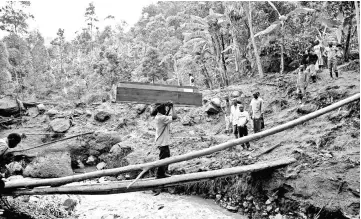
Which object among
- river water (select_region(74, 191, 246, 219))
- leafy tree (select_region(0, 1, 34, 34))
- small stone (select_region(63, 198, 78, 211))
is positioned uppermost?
leafy tree (select_region(0, 1, 34, 34))

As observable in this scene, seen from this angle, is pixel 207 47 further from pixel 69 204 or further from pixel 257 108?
pixel 69 204

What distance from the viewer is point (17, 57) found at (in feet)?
73.5

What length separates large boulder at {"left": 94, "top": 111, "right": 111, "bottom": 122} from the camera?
1523 centimetres

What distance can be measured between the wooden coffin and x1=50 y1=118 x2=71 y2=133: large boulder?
9835 millimetres

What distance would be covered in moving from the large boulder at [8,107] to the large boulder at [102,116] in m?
4.07

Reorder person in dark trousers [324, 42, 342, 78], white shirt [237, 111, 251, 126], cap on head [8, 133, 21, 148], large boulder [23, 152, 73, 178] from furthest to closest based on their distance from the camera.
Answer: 1. person in dark trousers [324, 42, 342, 78]
2. large boulder [23, 152, 73, 178]
3. white shirt [237, 111, 251, 126]
4. cap on head [8, 133, 21, 148]

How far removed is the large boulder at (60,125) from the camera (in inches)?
534

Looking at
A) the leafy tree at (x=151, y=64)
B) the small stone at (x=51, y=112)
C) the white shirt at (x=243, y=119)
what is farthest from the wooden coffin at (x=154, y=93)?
the leafy tree at (x=151, y=64)

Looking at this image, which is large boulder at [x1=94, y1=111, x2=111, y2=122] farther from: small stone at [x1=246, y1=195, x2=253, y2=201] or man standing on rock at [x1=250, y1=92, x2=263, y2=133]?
small stone at [x1=246, y1=195, x2=253, y2=201]

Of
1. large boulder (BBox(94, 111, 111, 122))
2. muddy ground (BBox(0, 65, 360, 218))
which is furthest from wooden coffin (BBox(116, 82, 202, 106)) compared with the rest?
large boulder (BBox(94, 111, 111, 122))

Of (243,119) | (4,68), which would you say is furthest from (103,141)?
(4,68)

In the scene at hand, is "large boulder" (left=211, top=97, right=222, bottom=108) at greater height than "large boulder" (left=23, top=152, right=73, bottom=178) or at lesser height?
greater

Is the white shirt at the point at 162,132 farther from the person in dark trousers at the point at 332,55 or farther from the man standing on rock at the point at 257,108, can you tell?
the person in dark trousers at the point at 332,55

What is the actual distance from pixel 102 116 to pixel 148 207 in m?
9.52
